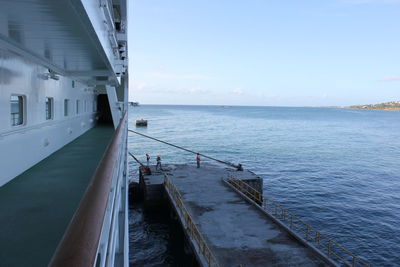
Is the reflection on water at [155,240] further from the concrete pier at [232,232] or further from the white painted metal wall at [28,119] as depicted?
the white painted metal wall at [28,119]

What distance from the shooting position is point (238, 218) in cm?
1466

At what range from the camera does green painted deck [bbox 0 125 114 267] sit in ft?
12.1

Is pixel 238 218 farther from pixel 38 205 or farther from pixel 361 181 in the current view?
pixel 361 181

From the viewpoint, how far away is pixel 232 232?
13188 millimetres

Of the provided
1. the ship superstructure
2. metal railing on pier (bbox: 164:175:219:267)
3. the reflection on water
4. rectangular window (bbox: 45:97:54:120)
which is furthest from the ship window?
the reflection on water

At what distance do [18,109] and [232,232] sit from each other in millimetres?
9664

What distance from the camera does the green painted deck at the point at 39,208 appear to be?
3.70 m

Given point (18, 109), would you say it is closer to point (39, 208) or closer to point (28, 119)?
point (28, 119)

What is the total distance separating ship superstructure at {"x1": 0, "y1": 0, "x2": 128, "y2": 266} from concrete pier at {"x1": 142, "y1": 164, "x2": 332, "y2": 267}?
229 inches

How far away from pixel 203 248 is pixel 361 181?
2700 cm

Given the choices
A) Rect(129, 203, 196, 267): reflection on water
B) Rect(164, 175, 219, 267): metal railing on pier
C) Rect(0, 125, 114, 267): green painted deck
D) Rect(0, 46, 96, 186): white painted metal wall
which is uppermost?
Rect(0, 46, 96, 186): white painted metal wall

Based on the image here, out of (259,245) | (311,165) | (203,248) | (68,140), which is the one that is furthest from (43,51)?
(311,165)

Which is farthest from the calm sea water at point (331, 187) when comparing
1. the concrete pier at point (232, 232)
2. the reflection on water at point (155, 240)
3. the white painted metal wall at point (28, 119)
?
the white painted metal wall at point (28, 119)

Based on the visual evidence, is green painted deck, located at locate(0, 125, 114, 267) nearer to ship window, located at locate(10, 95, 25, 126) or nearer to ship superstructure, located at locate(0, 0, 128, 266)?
ship superstructure, located at locate(0, 0, 128, 266)
